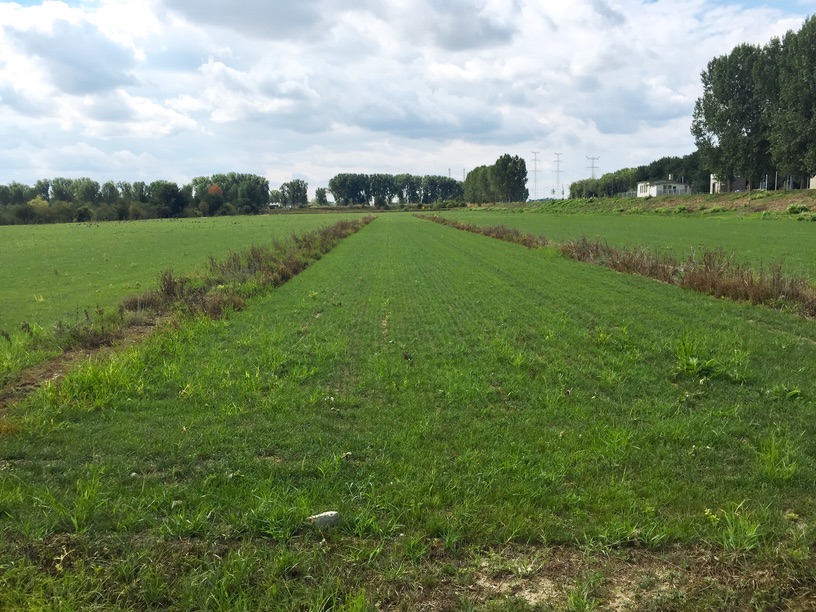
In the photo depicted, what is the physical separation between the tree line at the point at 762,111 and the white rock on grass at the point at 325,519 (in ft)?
254

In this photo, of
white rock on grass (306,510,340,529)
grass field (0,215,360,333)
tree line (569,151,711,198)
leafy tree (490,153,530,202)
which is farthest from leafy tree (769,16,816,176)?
leafy tree (490,153,530,202)

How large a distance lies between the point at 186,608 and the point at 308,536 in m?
1.06

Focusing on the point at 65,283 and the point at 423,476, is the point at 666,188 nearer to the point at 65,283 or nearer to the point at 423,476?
the point at 65,283

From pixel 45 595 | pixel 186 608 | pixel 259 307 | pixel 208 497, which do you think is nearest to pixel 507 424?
pixel 208 497

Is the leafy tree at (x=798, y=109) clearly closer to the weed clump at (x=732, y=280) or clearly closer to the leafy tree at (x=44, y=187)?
the weed clump at (x=732, y=280)

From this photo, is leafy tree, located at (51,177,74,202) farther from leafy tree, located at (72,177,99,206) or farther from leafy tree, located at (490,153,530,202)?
leafy tree, located at (490,153,530,202)

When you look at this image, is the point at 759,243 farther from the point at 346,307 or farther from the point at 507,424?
the point at 507,424

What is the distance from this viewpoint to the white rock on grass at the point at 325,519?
4555 mm

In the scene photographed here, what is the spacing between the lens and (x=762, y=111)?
2928 inches

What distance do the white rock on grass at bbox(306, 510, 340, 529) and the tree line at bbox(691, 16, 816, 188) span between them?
77.3 m

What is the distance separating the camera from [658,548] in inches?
171

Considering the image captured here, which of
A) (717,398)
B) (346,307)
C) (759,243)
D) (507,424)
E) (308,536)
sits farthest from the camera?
(759,243)

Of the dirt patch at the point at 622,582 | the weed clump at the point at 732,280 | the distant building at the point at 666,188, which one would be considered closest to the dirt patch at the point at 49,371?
the dirt patch at the point at 622,582

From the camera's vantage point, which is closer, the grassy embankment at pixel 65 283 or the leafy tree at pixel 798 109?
the grassy embankment at pixel 65 283
